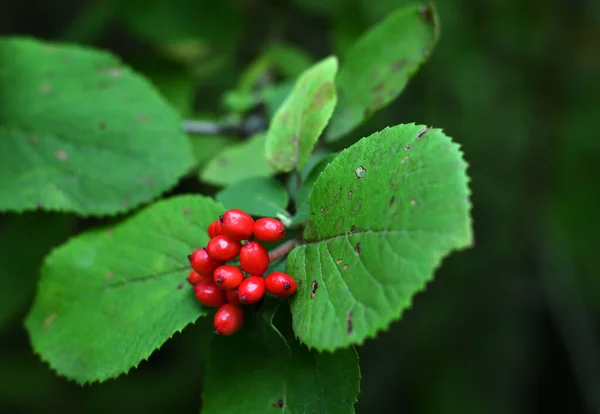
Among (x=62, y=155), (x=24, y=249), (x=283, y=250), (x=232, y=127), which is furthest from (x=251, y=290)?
(x=24, y=249)

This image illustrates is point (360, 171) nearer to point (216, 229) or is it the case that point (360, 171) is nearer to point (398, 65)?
point (216, 229)

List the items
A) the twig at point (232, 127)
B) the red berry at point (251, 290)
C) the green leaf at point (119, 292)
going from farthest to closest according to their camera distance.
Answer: the twig at point (232, 127), the green leaf at point (119, 292), the red berry at point (251, 290)

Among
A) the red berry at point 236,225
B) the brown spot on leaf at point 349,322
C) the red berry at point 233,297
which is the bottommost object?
the red berry at point 233,297

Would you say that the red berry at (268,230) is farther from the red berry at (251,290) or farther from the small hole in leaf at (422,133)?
the small hole in leaf at (422,133)

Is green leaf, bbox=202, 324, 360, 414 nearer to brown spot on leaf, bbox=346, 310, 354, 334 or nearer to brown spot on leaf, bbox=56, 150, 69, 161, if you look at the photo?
brown spot on leaf, bbox=346, 310, 354, 334

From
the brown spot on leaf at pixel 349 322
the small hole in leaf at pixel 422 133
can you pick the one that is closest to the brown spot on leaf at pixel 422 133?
the small hole in leaf at pixel 422 133

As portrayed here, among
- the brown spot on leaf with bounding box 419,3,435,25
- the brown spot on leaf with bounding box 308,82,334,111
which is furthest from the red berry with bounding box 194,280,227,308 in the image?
the brown spot on leaf with bounding box 419,3,435,25
